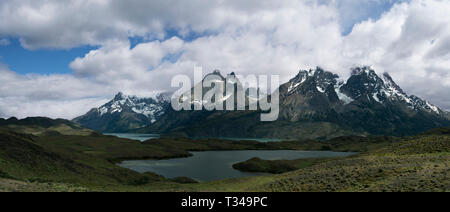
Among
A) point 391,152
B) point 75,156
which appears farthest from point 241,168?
point 391,152

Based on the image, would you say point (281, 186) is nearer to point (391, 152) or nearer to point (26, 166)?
point (391, 152)

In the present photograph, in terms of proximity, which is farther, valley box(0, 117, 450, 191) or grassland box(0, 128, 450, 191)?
valley box(0, 117, 450, 191)

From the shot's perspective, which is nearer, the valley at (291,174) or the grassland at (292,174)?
the grassland at (292,174)

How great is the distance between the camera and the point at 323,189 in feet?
154

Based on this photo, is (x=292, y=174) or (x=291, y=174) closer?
(x=292, y=174)
